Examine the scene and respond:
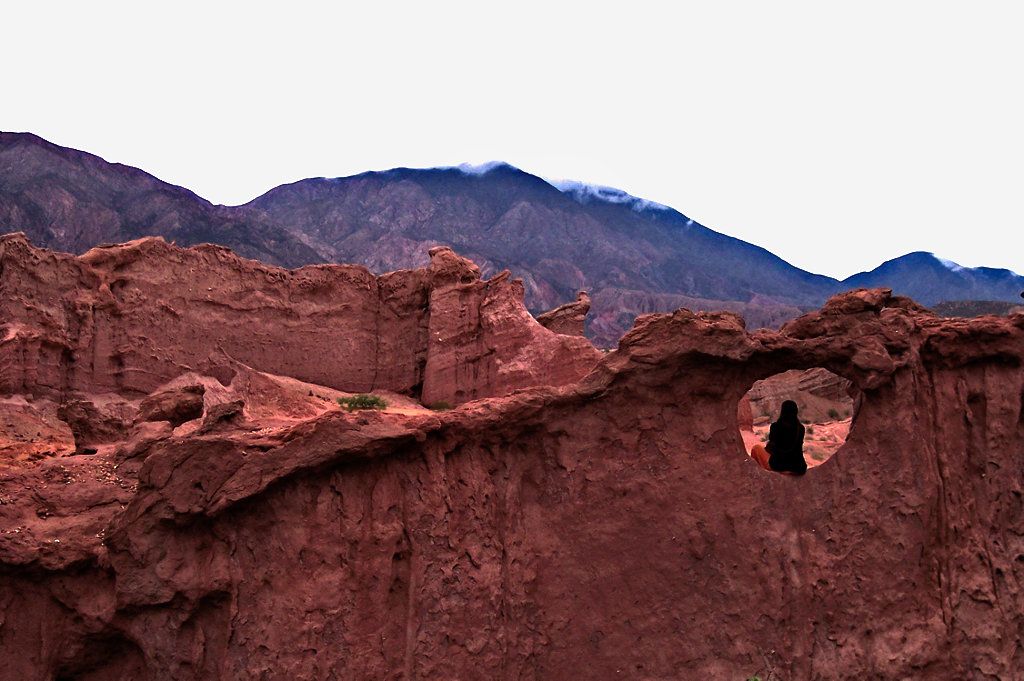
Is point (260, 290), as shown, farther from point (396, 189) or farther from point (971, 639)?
point (396, 189)

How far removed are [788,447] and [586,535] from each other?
2.48 metres

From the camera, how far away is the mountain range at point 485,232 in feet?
210

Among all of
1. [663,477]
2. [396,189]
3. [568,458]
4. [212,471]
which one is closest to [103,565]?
[212,471]

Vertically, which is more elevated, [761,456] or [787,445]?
[787,445]

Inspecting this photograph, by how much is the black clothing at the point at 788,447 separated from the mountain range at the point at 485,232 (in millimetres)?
57960

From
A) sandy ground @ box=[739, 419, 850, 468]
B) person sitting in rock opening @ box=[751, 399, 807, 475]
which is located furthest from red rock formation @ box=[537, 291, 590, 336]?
person sitting in rock opening @ box=[751, 399, 807, 475]

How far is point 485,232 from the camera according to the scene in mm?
100438

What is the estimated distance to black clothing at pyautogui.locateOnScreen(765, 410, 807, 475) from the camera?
837 centimetres

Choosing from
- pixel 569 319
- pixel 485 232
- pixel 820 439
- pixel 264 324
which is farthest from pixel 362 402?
pixel 485 232

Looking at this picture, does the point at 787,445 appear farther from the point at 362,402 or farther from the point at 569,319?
the point at 569,319

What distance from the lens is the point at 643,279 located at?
304 feet

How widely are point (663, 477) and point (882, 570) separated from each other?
2415 mm

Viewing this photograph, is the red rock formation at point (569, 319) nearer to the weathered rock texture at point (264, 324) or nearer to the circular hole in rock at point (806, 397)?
the weathered rock texture at point (264, 324)

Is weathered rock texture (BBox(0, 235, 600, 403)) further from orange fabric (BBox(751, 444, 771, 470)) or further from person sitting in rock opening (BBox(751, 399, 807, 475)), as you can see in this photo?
person sitting in rock opening (BBox(751, 399, 807, 475))
